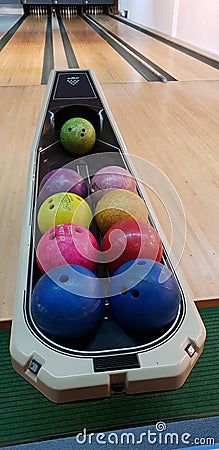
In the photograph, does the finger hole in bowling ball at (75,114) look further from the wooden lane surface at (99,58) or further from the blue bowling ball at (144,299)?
the wooden lane surface at (99,58)

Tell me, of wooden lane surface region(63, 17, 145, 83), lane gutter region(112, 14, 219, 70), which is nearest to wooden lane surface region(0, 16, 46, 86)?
wooden lane surface region(63, 17, 145, 83)

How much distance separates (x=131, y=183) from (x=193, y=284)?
0.37 meters

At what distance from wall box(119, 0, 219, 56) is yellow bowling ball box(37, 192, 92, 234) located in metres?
3.92

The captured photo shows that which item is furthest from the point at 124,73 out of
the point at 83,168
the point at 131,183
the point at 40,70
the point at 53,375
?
the point at 53,375

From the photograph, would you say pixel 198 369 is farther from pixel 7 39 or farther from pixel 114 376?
pixel 7 39

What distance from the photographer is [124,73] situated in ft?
11.6

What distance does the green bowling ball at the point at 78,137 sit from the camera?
1441mm

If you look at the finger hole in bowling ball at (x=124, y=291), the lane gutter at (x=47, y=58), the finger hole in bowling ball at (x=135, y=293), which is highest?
the lane gutter at (x=47, y=58)

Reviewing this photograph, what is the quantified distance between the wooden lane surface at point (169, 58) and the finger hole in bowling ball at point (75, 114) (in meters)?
1.93

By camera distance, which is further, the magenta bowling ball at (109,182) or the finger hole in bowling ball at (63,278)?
the magenta bowling ball at (109,182)

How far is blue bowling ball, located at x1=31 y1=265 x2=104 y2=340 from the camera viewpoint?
72 centimetres

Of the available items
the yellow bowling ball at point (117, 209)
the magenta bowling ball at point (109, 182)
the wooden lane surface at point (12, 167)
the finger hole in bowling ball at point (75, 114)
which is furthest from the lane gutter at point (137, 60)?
the yellow bowling ball at point (117, 209)

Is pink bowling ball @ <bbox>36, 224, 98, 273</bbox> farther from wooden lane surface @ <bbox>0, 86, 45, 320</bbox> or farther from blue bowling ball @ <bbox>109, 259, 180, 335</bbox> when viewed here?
wooden lane surface @ <bbox>0, 86, 45, 320</bbox>

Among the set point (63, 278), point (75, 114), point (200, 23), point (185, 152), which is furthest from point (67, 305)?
point (200, 23)
